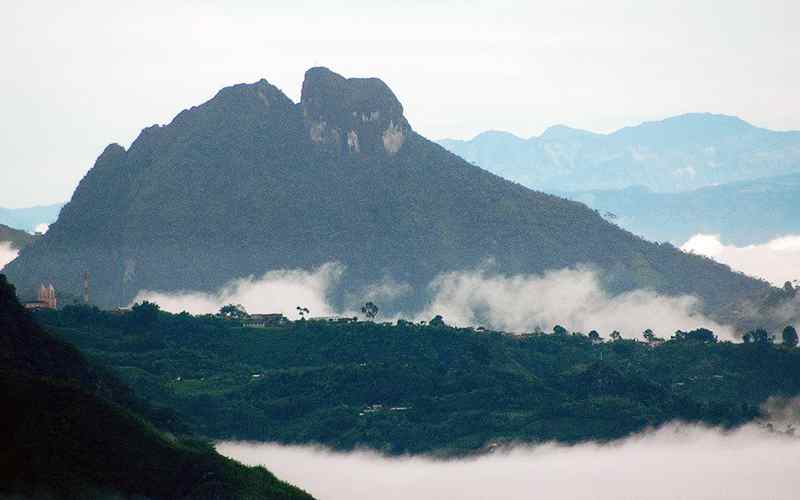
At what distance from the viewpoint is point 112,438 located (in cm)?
18762

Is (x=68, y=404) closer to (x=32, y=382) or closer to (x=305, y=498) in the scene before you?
(x=32, y=382)

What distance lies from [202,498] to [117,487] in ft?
28.6

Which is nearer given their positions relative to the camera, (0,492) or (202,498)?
(0,492)

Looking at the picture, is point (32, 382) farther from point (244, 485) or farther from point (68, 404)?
point (244, 485)

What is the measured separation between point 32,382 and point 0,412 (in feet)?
25.1

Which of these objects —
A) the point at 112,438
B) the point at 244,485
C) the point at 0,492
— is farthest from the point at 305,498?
the point at 0,492

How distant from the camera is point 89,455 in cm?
18288

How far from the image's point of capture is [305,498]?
19875 centimetres

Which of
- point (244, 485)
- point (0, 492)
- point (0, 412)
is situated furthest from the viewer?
point (244, 485)

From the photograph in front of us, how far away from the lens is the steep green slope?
17538cm

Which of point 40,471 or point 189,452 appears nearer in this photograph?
point 40,471

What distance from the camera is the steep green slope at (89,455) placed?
175 meters

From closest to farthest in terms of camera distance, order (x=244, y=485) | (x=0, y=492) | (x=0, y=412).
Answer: (x=0, y=492)
(x=0, y=412)
(x=244, y=485)

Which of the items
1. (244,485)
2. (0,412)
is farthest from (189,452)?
(0,412)
